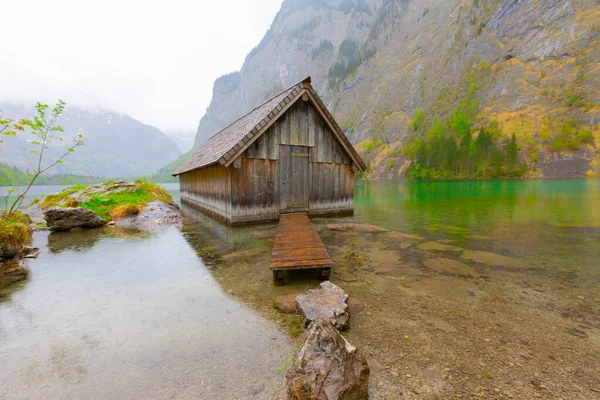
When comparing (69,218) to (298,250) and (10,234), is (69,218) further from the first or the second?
(298,250)

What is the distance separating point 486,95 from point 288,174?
106 m

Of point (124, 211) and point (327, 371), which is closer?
point (327, 371)

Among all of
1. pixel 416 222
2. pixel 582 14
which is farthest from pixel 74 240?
pixel 582 14

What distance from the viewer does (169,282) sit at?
6.00 m

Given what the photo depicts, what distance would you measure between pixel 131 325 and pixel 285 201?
372 inches

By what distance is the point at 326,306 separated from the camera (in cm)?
416

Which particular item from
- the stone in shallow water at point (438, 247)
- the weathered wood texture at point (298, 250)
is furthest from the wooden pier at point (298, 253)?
the stone in shallow water at point (438, 247)

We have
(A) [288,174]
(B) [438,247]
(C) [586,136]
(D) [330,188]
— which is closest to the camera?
(B) [438,247]

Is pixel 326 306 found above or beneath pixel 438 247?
above

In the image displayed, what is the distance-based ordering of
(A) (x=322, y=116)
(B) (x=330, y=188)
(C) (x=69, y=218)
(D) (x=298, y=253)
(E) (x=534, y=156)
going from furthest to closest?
(E) (x=534, y=156) → (B) (x=330, y=188) → (A) (x=322, y=116) → (C) (x=69, y=218) → (D) (x=298, y=253)

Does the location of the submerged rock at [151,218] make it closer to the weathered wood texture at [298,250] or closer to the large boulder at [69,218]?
the large boulder at [69,218]

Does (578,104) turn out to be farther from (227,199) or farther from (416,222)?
(227,199)

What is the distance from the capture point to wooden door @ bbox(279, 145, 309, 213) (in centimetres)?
1295

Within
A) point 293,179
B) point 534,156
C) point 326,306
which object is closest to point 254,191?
point 293,179
